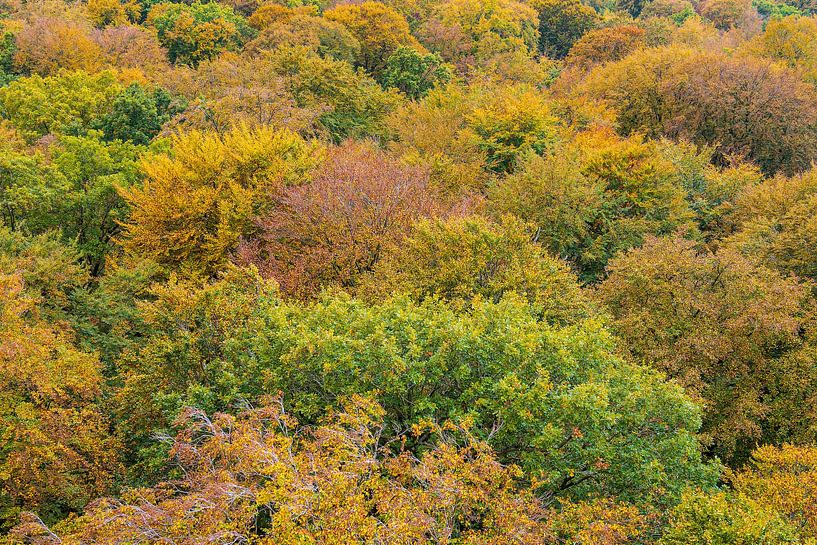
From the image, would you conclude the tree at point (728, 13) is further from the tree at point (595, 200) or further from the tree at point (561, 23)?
the tree at point (595, 200)

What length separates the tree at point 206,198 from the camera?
86.3 ft

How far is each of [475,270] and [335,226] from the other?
6906 mm

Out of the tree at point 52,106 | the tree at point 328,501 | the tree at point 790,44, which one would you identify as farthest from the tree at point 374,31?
the tree at point 328,501

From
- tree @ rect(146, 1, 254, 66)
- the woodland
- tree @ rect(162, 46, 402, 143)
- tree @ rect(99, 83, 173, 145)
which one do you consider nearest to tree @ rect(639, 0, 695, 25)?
the woodland

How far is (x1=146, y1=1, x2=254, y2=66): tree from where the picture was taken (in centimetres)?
6269

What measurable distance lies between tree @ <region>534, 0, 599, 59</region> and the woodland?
38196mm

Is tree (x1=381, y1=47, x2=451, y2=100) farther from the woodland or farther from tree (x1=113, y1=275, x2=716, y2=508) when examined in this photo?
tree (x1=113, y1=275, x2=716, y2=508)

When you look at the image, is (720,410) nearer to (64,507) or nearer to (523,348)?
(523,348)

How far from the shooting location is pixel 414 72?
2277 inches

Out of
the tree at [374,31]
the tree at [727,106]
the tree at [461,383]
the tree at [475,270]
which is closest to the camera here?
the tree at [461,383]

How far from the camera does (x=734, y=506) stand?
487 inches

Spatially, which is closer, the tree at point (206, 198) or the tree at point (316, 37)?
the tree at point (206, 198)

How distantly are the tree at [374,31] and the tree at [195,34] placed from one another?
1154 cm

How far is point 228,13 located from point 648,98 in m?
51.4
